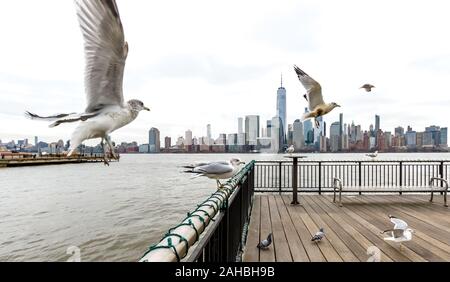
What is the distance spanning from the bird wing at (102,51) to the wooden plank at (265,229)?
2575mm

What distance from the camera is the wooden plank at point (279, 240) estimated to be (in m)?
3.22

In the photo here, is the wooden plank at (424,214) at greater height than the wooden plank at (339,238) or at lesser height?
lesser

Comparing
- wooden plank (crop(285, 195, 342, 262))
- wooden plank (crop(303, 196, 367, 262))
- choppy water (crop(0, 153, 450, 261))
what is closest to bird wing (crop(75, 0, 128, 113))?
wooden plank (crop(285, 195, 342, 262))

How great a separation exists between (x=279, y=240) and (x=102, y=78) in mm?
3330

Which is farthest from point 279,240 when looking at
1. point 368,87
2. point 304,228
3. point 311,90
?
point 368,87

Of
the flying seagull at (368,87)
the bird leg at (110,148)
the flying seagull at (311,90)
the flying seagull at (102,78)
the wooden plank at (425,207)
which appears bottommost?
the wooden plank at (425,207)

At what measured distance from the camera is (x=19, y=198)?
21.4 meters

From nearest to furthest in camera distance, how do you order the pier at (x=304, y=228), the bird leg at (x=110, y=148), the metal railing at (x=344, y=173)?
the bird leg at (x=110, y=148), the pier at (x=304, y=228), the metal railing at (x=344, y=173)

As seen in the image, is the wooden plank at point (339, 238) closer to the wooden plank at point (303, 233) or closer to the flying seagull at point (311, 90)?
the wooden plank at point (303, 233)

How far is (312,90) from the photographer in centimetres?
409

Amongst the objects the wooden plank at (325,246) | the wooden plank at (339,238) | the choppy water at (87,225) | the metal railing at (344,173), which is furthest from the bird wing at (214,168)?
the metal railing at (344,173)

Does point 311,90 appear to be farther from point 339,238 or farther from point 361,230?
point 361,230

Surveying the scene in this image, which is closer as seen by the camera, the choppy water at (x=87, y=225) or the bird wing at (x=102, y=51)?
the bird wing at (x=102, y=51)
